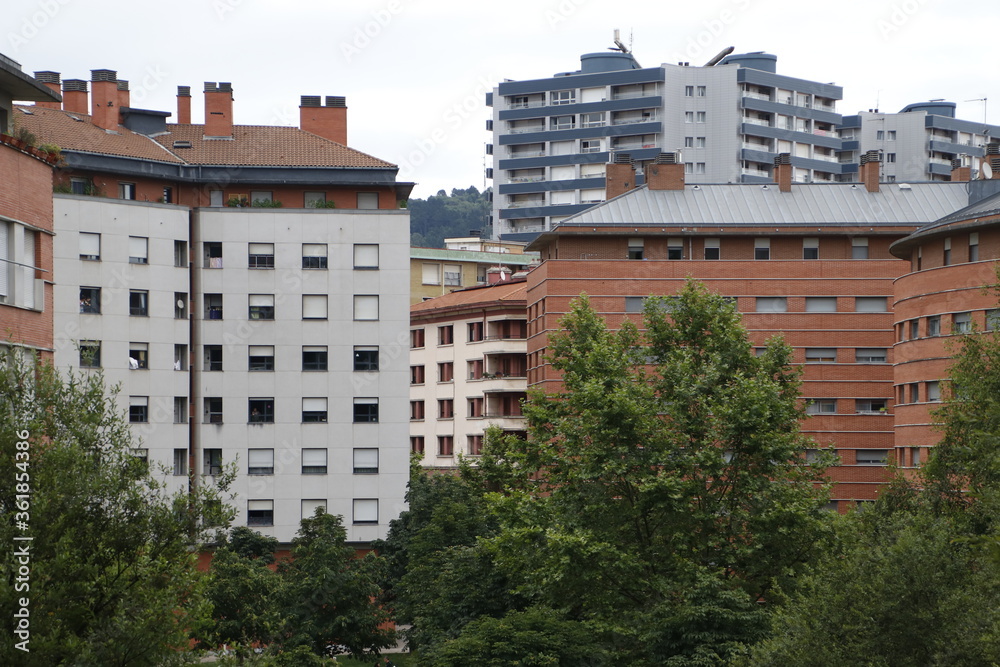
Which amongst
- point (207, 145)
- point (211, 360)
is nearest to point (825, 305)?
point (211, 360)

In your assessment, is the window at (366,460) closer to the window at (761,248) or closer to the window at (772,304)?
the window at (772,304)

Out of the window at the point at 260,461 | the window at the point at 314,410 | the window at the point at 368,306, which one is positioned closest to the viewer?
the window at the point at 260,461

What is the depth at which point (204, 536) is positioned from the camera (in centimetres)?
2138

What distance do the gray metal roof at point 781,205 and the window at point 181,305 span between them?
825 inches

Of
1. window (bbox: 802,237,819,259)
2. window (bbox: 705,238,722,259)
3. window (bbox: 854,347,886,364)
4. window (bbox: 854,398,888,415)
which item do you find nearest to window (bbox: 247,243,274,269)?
window (bbox: 705,238,722,259)

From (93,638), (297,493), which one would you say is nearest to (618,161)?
(297,493)

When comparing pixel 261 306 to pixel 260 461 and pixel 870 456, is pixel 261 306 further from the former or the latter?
pixel 870 456

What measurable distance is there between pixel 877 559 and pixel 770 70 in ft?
460

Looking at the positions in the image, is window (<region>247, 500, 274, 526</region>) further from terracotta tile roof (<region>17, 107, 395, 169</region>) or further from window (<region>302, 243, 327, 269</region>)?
terracotta tile roof (<region>17, 107, 395, 169</region>)

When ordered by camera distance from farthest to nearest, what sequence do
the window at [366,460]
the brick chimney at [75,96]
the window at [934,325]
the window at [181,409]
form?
the brick chimney at [75,96] → the window at [366,460] → the window at [181,409] → the window at [934,325]

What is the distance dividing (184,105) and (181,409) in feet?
62.4

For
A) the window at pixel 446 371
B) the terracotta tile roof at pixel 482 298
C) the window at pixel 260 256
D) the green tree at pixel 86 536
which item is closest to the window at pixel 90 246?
the window at pixel 260 256

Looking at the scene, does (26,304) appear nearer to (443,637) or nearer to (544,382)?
(443,637)

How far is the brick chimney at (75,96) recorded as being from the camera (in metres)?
77.1
